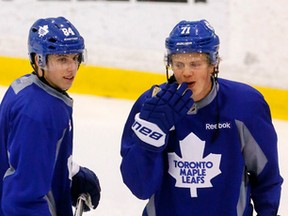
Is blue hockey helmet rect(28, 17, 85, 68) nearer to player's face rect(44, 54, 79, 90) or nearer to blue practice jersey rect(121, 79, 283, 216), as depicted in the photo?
player's face rect(44, 54, 79, 90)

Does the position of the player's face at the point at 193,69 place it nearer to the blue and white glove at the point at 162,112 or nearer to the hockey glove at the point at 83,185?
the blue and white glove at the point at 162,112

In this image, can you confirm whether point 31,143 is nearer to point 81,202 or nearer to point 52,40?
point 52,40

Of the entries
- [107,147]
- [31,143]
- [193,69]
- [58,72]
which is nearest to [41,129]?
[31,143]

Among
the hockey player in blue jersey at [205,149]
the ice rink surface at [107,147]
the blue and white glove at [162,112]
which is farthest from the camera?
the ice rink surface at [107,147]

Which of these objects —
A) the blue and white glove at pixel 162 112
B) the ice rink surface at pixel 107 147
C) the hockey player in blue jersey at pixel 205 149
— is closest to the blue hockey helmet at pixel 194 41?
the hockey player in blue jersey at pixel 205 149

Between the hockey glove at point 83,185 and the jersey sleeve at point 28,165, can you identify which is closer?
the jersey sleeve at point 28,165

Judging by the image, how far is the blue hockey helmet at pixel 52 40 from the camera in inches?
65.7

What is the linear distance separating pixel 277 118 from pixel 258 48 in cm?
49

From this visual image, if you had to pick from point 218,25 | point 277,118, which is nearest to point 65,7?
point 218,25

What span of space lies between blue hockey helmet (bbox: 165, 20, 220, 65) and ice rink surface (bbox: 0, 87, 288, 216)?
49.7 inches

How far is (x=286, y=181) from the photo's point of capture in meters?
2.97

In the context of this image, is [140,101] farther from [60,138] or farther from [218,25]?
[218,25]

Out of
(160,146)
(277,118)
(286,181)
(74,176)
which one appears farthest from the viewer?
(277,118)

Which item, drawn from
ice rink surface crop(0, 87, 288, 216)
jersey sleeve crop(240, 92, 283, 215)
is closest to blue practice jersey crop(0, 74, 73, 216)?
jersey sleeve crop(240, 92, 283, 215)
